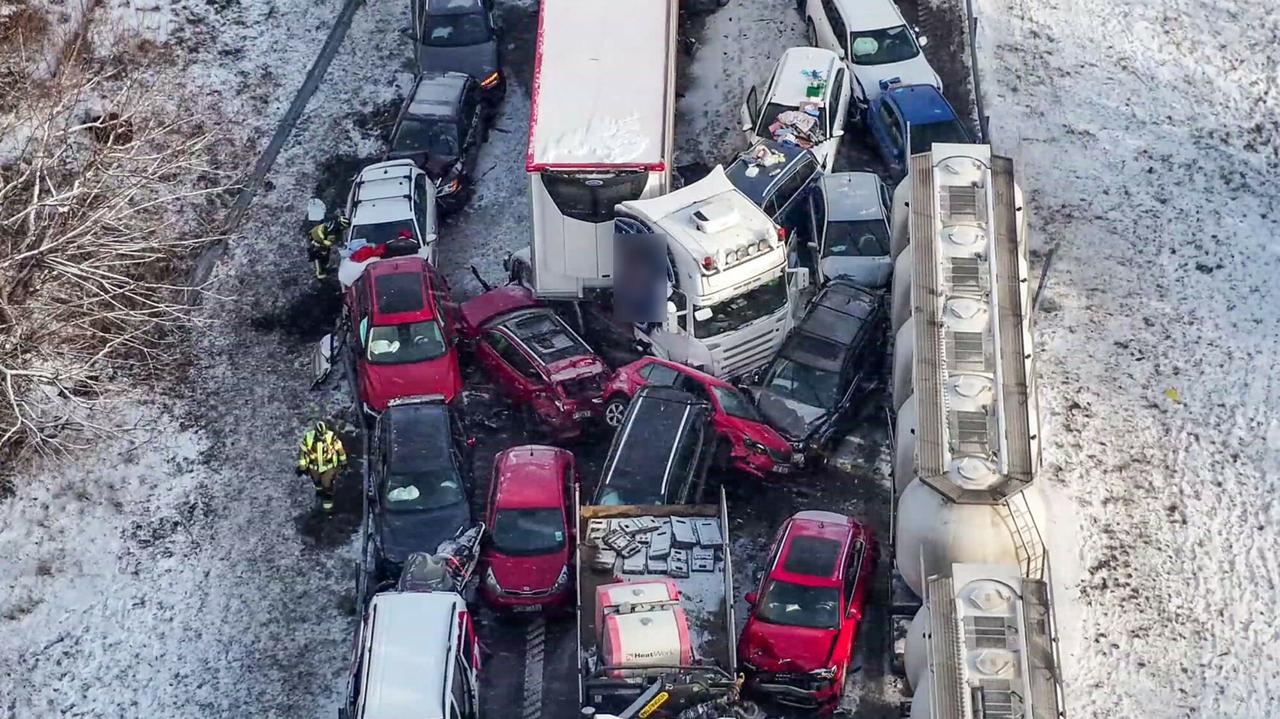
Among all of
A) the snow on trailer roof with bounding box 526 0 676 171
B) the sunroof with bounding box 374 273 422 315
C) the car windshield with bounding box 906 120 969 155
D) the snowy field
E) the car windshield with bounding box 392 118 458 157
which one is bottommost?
the snowy field

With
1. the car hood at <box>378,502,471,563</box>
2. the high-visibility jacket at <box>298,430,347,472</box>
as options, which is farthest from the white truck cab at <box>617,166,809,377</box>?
the high-visibility jacket at <box>298,430,347,472</box>

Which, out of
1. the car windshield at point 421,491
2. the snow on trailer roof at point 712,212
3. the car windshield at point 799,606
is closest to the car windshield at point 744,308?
the snow on trailer roof at point 712,212

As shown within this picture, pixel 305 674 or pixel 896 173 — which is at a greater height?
pixel 896 173

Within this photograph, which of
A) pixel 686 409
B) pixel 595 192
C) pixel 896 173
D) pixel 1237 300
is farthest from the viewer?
pixel 896 173

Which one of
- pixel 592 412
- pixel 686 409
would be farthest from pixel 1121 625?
pixel 592 412

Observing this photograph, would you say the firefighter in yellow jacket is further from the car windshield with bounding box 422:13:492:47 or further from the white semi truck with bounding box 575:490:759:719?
the car windshield with bounding box 422:13:492:47

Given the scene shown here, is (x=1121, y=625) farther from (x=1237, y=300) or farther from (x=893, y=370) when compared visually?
(x=1237, y=300)

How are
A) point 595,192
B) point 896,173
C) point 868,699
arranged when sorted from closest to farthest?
1. point 868,699
2. point 595,192
3. point 896,173

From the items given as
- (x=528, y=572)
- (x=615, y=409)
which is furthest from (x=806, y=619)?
(x=615, y=409)
